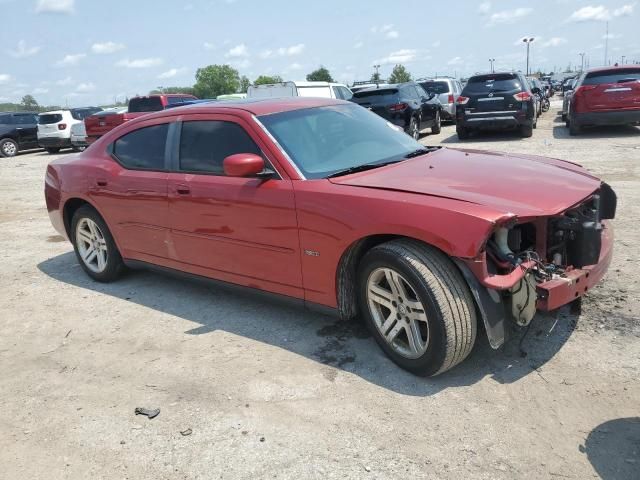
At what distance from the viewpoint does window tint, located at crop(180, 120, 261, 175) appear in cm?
397

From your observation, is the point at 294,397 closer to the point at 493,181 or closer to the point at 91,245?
the point at 493,181

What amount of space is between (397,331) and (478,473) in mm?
1017

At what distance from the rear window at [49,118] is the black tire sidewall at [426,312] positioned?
2035cm

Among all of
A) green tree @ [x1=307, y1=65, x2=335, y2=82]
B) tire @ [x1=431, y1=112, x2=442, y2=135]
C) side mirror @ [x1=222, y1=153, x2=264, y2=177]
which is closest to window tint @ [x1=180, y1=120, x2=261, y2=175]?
side mirror @ [x1=222, y1=153, x2=264, y2=177]

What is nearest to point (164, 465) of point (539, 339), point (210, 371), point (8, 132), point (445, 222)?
point (210, 371)

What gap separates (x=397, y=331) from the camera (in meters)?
3.31

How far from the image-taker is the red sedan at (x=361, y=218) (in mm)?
2986

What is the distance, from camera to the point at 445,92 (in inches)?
776

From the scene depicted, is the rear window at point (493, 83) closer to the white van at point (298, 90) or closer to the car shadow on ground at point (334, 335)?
the white van at point (298, 90)

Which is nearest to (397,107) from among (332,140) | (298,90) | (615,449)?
(298,90)

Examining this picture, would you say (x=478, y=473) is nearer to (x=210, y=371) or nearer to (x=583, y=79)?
(x=210, y=371)

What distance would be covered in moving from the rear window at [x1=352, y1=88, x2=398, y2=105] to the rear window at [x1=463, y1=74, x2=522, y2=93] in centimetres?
184

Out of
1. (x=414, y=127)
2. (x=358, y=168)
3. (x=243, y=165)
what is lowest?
(x=414, y=127)

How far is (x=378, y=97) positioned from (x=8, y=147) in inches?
599
